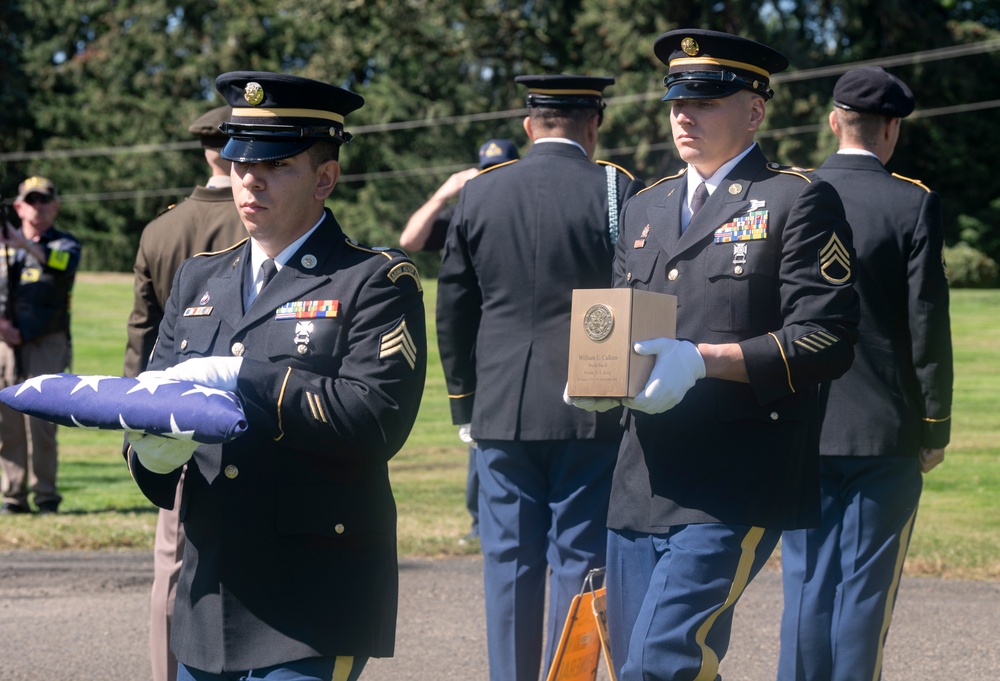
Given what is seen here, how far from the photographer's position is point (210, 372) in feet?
10.2

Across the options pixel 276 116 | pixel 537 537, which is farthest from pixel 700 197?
pixel 537 537

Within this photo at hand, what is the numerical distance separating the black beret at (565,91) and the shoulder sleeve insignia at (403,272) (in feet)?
7.44

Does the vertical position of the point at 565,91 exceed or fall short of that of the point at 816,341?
it exceeds it

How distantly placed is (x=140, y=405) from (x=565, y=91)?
9.74ft

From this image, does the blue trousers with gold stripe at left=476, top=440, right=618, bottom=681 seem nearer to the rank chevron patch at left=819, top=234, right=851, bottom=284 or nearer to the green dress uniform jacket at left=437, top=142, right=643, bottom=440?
the green dress uniform jacket at left=437, top=142, right=643, bottom=440

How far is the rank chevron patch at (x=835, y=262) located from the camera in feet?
12.5

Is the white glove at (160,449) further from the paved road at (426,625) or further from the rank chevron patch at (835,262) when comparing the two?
the paved road at (426,625)

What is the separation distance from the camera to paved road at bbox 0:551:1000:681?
6.11m

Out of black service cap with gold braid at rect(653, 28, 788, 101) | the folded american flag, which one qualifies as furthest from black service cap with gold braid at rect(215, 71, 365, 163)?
black service cap with gold braid at rect(653, 28, 788, 101)

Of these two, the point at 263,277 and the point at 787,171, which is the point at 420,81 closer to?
the point at 787,171

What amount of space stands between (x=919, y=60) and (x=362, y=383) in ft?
121

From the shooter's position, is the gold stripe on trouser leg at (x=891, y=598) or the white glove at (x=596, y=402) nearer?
the white glove at (x=596, y=402)

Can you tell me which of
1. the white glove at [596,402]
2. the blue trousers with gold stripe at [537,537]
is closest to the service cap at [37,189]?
the blue trousers with gold stripe at [537,537]

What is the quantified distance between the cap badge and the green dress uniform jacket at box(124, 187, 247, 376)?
2.27 meters
